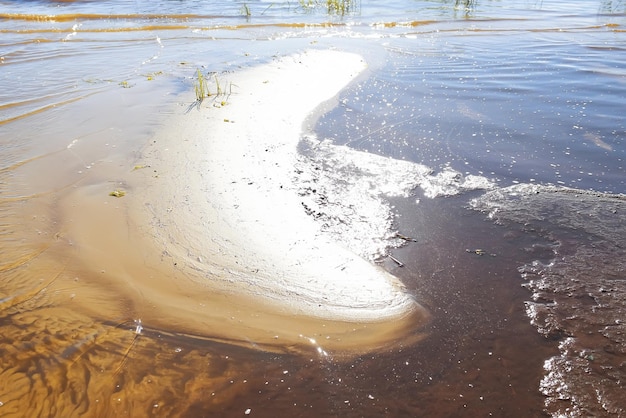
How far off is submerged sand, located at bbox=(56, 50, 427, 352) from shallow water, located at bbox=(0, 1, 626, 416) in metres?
0.07

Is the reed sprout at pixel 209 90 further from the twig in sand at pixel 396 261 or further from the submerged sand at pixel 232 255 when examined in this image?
the twig in sand at pixel 396 261

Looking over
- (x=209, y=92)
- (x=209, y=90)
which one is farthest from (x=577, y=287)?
(x=209, y=90)

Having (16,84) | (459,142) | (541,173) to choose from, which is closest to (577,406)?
(541,173)

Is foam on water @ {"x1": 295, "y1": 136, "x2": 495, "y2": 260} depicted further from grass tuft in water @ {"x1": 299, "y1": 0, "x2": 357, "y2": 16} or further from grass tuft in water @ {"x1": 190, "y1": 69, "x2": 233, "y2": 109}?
grass tuft in water @ {"x1": 299, "y1": 0, "x2": 357, "y2": 16}

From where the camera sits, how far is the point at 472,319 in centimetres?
302

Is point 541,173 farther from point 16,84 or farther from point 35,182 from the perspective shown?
point 16,84

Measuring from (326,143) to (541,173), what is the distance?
101 inches

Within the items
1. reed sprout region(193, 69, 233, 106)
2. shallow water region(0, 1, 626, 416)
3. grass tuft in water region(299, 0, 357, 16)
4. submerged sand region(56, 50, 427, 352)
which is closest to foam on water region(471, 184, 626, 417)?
shallow water region(0, 1, 626, 416)

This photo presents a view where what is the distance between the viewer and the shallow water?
2.52 meters

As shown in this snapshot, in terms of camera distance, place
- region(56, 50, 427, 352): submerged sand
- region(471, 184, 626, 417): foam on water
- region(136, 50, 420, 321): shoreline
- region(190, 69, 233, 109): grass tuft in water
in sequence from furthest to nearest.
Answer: region(190, 69, 233, 109): grass tuft in water, region(136, 50, 420, 321): shoreline, region(56, 50, 427, 352): submerged sand, region(471, 184, 626, 417): foam on water

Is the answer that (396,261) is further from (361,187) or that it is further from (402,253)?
(361,187)

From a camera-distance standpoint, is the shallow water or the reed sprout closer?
the shallow water

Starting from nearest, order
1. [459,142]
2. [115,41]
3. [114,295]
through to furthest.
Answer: [114,295] → [459,142] → [115,41]

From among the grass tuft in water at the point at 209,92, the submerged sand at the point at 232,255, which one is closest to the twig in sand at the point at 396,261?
the submerged sand at the point at 232,255
